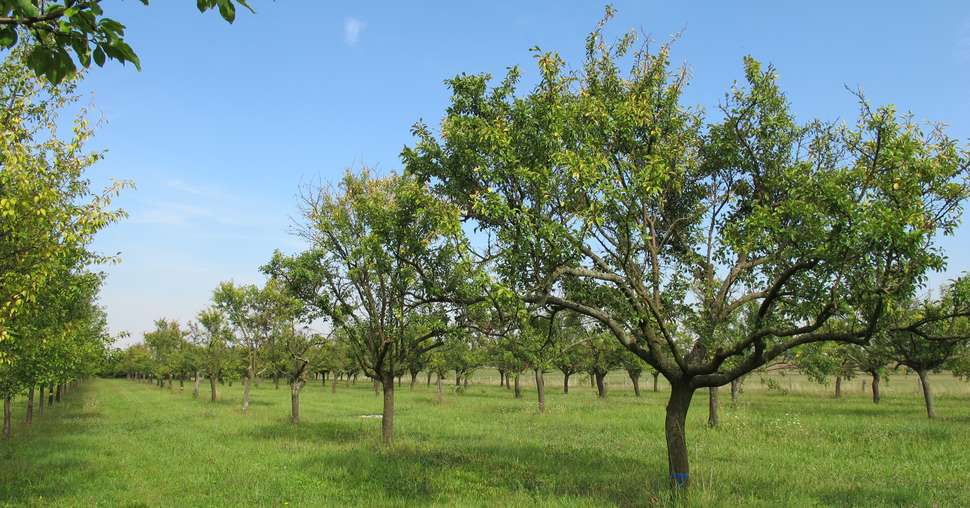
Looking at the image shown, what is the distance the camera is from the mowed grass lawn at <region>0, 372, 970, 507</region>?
1338 cm

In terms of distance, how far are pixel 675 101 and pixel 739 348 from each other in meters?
5.80

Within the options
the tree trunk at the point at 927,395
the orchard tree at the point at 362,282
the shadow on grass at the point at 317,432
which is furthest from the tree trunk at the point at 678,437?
the tree trunk at the point at 927,395

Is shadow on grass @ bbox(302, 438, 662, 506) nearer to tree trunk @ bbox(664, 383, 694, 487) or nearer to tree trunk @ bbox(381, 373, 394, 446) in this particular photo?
tree trunk @ bbox(381, 373, 394, 446)

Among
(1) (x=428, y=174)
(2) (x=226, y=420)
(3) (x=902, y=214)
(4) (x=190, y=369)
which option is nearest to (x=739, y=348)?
(3) (x=902, y=214)

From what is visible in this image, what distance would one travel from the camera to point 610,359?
58.3 m

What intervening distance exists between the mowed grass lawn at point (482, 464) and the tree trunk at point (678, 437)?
1.55ft

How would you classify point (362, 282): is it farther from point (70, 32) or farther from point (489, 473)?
point (70, 32)

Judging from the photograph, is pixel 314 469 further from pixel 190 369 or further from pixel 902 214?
pixel 190 369

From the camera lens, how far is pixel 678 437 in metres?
12.4

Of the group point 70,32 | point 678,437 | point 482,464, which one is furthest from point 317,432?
point 70,32

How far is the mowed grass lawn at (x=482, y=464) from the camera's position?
1338cm

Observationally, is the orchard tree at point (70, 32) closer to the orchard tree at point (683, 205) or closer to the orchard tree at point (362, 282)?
the orchard tree at point (683, 205)

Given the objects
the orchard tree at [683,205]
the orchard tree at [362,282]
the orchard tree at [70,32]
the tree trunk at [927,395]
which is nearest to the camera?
the orchard tree at [70,32]

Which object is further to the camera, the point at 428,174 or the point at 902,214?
the point at 428,174
